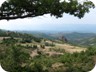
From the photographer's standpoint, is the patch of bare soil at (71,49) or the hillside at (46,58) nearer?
the hillside at (46,58)

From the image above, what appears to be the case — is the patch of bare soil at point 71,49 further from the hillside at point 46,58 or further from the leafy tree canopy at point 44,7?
the leafy tree canopy at point 44,7

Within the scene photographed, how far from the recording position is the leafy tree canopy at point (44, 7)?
43.0ft

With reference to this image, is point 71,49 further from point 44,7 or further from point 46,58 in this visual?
point 44,7

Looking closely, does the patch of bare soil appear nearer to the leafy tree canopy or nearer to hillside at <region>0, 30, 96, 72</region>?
hillside at <region>0, 30, 96, 72</region>

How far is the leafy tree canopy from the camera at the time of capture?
1310 centimetres

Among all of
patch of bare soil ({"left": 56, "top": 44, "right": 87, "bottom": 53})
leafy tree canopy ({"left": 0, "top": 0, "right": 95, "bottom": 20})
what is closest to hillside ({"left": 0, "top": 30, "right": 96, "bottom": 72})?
patch of bare soil ({"left": 56, "top": 44, "right": 87, "bottom": 53})

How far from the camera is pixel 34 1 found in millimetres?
13523

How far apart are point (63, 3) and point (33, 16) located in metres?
1.23

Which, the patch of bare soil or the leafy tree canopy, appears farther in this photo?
the patch of bare soil

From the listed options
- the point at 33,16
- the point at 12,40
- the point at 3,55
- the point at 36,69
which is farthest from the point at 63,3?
the point at 12,40

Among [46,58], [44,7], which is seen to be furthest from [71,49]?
[44,7]

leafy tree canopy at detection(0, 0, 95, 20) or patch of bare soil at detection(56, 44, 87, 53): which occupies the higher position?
leafy tree canopy at detection(0, 0, 95, 20)

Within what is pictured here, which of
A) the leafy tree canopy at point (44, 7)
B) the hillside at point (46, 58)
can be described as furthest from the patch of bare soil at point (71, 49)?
the leafy tree canopy at point (44, 7)

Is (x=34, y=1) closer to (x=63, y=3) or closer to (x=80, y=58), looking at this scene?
(x=63, y=3)
